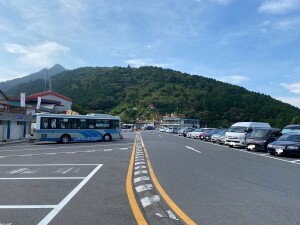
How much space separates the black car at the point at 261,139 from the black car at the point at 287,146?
291 centimetres

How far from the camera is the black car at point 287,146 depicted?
1898 cm

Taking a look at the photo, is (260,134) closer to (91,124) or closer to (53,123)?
(91,124)

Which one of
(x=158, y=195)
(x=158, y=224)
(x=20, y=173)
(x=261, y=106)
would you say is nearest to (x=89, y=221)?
(x=158, y=224)

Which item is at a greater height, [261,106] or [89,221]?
[261,106]

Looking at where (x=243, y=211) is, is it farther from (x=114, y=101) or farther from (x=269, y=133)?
(x=114, y=101)

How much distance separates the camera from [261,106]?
313 feet

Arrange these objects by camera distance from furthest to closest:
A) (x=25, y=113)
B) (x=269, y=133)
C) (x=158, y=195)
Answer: (x=25, y=113)
(x=269, y=133)
(x=158, y=195)

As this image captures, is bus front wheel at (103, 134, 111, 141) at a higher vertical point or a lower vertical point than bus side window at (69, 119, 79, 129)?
lower

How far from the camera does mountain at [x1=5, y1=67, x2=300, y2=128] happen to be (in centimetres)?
10441

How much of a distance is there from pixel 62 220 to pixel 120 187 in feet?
10.6

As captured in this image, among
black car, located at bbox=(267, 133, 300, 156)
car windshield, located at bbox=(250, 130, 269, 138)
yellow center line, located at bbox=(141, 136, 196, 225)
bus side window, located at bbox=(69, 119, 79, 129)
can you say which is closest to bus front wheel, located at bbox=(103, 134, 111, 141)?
bus side window, located at bbox=(69, 119, 79, 129)

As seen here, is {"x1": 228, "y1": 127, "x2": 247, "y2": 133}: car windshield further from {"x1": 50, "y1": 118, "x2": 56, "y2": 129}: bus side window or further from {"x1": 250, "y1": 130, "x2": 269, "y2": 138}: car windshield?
{"x1": 50, "y1": 118, "x2": 56, "y2": 129}: bus side window

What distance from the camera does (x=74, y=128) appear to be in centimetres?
3198

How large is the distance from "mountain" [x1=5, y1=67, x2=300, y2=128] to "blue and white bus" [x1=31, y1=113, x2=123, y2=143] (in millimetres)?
64230
